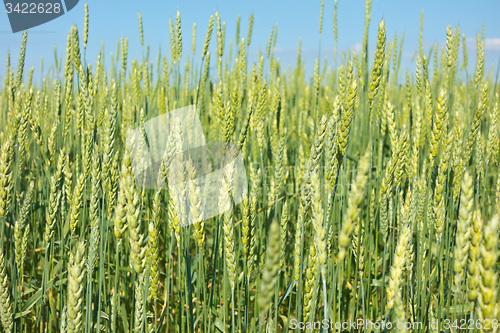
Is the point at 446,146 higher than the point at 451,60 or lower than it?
lower

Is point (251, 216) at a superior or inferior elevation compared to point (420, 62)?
inferior

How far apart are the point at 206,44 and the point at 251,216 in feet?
2.20

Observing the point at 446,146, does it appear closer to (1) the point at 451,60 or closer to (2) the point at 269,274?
(2) the point at 269,274

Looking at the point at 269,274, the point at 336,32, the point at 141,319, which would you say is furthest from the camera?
the point at 336,32

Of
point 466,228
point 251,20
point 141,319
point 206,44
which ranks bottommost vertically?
point 141,319

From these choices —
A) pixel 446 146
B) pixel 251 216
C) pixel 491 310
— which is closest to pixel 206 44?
pixel 251 216

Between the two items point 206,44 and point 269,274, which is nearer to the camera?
point 269,274

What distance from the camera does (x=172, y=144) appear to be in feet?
2.48

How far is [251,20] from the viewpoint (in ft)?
5.77

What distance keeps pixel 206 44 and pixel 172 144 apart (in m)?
0.55

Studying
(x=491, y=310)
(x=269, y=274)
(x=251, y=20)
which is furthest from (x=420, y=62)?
(x=269, y=274)

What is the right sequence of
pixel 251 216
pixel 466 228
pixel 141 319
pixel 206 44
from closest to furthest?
pixel 466 228 < pixel 141 319 < pixel 251 216 < pixel 206 44

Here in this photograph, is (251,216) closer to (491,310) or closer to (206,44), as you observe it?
(491,310)

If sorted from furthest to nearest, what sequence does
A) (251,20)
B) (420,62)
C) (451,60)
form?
1. (251,20)
2. (420,62)
3. (451,60)
